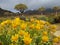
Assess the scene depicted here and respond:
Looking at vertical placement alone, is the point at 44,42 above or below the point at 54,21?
above

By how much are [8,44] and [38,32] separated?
0.90 metres

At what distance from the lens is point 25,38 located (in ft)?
17.3

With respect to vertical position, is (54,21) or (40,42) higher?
(40,42)

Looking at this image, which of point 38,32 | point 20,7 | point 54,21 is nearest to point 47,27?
point 38,32

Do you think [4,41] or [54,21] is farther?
[54,21]

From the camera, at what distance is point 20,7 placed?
8688cm

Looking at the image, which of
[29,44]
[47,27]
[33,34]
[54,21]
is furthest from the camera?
[54,21]

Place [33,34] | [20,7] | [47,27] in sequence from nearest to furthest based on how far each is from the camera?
[33,34]
[47,27]
[20,7]

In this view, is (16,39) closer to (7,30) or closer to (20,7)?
(7,30)

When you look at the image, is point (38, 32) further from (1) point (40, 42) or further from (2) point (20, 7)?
(2) point (20, 7)

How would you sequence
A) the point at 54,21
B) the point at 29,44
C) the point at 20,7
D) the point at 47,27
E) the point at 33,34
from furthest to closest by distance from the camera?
the point at 20,7 < the point at 54,21 < the point at 47,27 < the point at 33,34 < the point at 29,44

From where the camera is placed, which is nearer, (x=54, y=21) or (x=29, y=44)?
(x=29, y=44)

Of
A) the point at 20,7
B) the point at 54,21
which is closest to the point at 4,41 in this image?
the point at 54,21

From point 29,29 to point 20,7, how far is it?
8060 centimetres
